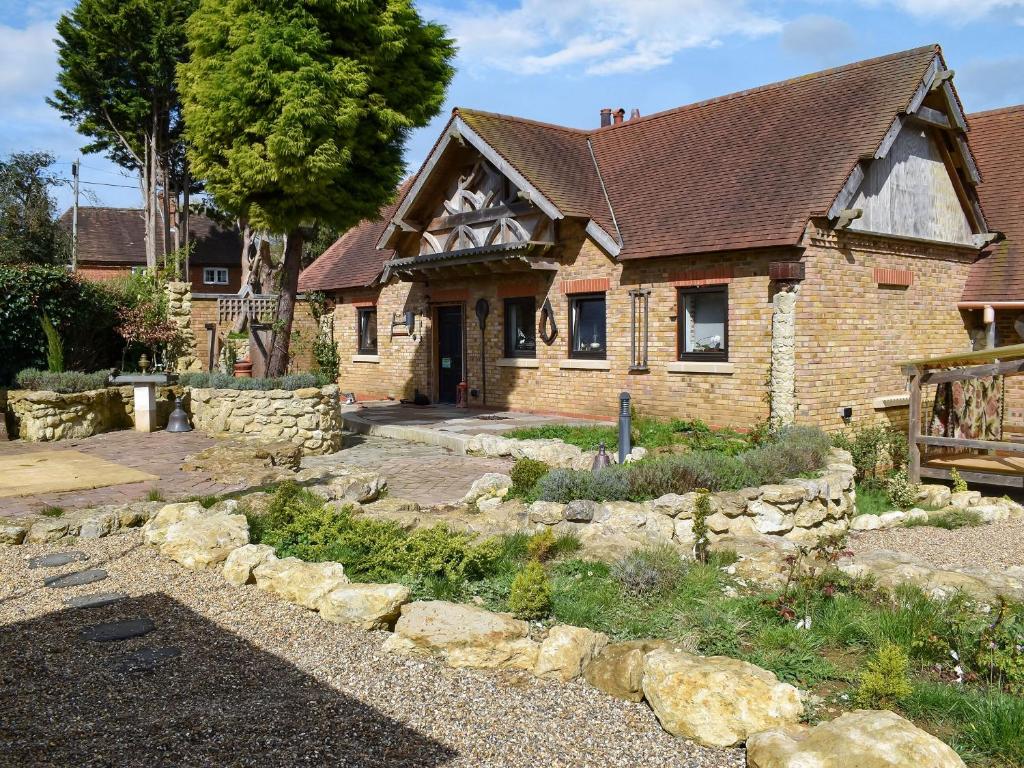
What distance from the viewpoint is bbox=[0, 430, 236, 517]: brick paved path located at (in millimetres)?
9031

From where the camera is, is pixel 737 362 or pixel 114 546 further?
pixel 737 362

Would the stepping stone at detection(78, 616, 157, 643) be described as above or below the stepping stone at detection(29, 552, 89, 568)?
below

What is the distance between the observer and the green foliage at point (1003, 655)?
4402 mm

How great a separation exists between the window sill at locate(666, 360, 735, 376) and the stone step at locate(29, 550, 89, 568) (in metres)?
9.64

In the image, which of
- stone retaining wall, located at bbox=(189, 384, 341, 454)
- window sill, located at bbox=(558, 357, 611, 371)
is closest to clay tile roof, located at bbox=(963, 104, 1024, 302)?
window sill, located at bbox=(558, 357, 611, 371)

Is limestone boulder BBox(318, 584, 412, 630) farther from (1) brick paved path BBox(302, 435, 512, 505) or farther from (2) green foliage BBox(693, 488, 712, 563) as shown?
(1) brick paved path BBox(302, 435, 512, 505)

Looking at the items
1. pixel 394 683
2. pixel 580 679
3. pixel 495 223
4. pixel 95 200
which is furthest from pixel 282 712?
pixel 95 200

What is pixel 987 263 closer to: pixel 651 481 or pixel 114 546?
pixel 651 481

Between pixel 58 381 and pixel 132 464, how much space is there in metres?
3.74

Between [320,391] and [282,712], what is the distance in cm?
974

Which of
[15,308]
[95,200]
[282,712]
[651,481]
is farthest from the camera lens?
[95,200]

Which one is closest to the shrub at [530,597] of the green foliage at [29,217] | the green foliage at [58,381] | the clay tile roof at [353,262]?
the green foliage at [58,381]

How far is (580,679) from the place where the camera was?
4.78 metres

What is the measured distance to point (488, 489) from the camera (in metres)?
9.55
